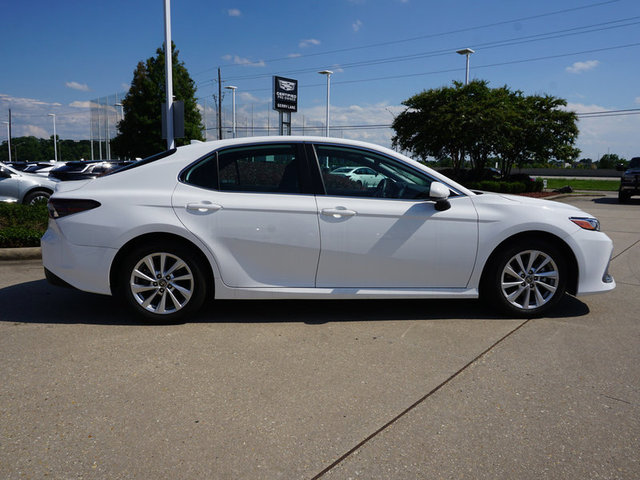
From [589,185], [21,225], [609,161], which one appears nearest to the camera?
[21,225]

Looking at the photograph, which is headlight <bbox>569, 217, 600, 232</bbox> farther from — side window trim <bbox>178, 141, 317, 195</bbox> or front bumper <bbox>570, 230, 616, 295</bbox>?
side window trim <bbox>178, 141, 317, 195</bbox>

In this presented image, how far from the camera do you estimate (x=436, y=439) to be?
2713 millimetres

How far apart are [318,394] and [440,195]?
6.56 feet

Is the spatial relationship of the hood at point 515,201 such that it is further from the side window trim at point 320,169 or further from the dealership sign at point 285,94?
the dealership sign at point 285,94

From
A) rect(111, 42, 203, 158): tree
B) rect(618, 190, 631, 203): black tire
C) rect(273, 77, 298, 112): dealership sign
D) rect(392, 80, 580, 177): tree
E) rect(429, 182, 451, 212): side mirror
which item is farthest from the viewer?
rect(111, 42, 203, 158): tree

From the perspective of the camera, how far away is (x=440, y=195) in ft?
14.2

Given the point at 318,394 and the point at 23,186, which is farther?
the point at 23,186

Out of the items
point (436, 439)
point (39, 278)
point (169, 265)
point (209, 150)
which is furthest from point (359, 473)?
point (39, 278)

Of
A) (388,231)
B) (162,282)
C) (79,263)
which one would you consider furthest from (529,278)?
(79,263)

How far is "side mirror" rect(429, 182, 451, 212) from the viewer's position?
170 inches

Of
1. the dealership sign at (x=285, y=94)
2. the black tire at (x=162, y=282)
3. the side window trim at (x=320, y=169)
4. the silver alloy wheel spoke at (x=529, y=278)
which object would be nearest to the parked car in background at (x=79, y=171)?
the black tire at (x=162, y=282)

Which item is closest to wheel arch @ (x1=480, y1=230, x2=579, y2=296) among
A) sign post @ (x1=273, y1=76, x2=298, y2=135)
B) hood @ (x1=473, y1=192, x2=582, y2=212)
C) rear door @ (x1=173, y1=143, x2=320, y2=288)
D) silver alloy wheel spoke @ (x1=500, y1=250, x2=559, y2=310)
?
silver alloy wheel spoke @ (x1=500, y1=250, x2=559, y2=310)

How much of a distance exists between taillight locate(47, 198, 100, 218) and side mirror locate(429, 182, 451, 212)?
2.77m

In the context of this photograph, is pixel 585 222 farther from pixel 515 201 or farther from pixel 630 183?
pixel 630 183
